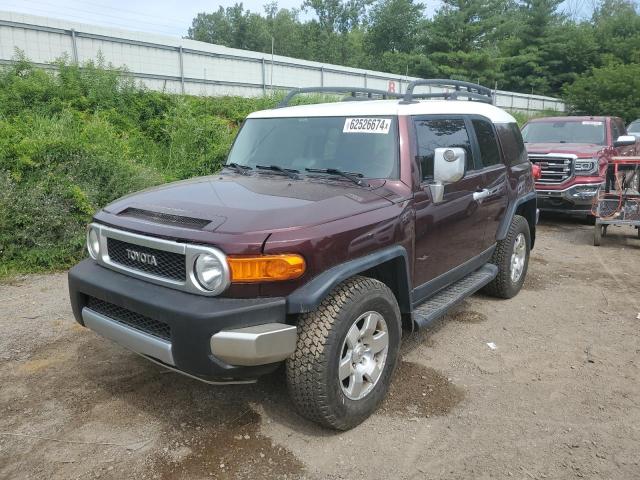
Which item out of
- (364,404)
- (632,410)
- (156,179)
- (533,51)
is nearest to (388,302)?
(364,404)

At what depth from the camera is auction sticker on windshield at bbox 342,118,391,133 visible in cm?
376

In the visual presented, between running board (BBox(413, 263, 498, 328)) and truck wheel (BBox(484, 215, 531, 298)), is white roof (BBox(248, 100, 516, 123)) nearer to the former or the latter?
truck wheel (BBox(484, 215, 531, 298))

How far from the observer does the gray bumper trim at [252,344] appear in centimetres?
258

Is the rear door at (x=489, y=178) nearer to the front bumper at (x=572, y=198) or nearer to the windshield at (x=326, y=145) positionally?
the windshield at (x=326, y=145)

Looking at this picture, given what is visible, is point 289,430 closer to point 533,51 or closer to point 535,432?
point 535,432

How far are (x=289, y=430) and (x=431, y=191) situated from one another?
1.88 meters

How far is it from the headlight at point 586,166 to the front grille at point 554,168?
118 mm

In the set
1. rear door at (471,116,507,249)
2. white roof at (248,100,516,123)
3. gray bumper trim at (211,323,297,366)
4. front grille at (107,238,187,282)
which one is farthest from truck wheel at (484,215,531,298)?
front grille at (107,238,187,282)

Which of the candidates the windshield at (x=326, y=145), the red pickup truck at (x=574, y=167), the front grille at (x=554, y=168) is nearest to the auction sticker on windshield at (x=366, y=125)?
the windshield at (x=326, y=145)

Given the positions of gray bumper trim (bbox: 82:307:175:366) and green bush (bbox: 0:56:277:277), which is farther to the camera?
green bush (bbox: 0:56:277:277)

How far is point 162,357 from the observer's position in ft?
9.09

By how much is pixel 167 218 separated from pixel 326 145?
4.61 feet

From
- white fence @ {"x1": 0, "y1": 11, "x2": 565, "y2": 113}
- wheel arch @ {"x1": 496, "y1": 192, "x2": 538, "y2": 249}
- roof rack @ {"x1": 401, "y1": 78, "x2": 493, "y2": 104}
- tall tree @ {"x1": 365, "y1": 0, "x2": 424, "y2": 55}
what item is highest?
tall tree @ {"x1": 365, "y1": 0, "x2": 424, "y2": 55}

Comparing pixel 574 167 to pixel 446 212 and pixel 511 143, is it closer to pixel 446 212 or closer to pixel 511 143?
pixel 511 143
